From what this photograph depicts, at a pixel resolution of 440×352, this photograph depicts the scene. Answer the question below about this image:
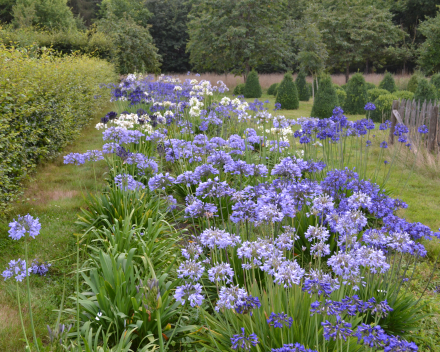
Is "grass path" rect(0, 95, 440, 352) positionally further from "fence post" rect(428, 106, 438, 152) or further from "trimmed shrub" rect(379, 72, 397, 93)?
"trimmed shrub" rect(379, 72, 397, 93)

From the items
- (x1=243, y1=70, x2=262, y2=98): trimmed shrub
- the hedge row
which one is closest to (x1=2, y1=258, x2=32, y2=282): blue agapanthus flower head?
the hedge row

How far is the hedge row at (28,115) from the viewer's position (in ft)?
15.9

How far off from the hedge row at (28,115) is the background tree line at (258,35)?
10811mm

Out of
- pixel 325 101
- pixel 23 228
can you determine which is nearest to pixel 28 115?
pixel 23 228

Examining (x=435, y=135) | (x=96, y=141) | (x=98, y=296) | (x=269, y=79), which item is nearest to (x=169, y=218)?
(x=98, y=296)

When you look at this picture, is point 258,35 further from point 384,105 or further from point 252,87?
point 384,105

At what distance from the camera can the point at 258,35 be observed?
2438 cm

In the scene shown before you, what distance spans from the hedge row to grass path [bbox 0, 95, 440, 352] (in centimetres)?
35

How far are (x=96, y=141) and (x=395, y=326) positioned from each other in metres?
8.42

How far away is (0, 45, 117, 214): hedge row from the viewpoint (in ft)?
15.9

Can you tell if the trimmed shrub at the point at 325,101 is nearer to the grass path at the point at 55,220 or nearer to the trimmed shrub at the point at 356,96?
the trimmed shrub at the point at 356,96

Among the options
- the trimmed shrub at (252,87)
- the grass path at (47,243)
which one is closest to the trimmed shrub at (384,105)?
the trimmed shrub at (252,87)

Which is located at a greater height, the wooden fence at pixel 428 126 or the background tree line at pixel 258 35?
the background tree line at pixel 258 35

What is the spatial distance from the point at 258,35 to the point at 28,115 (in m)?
21.5
